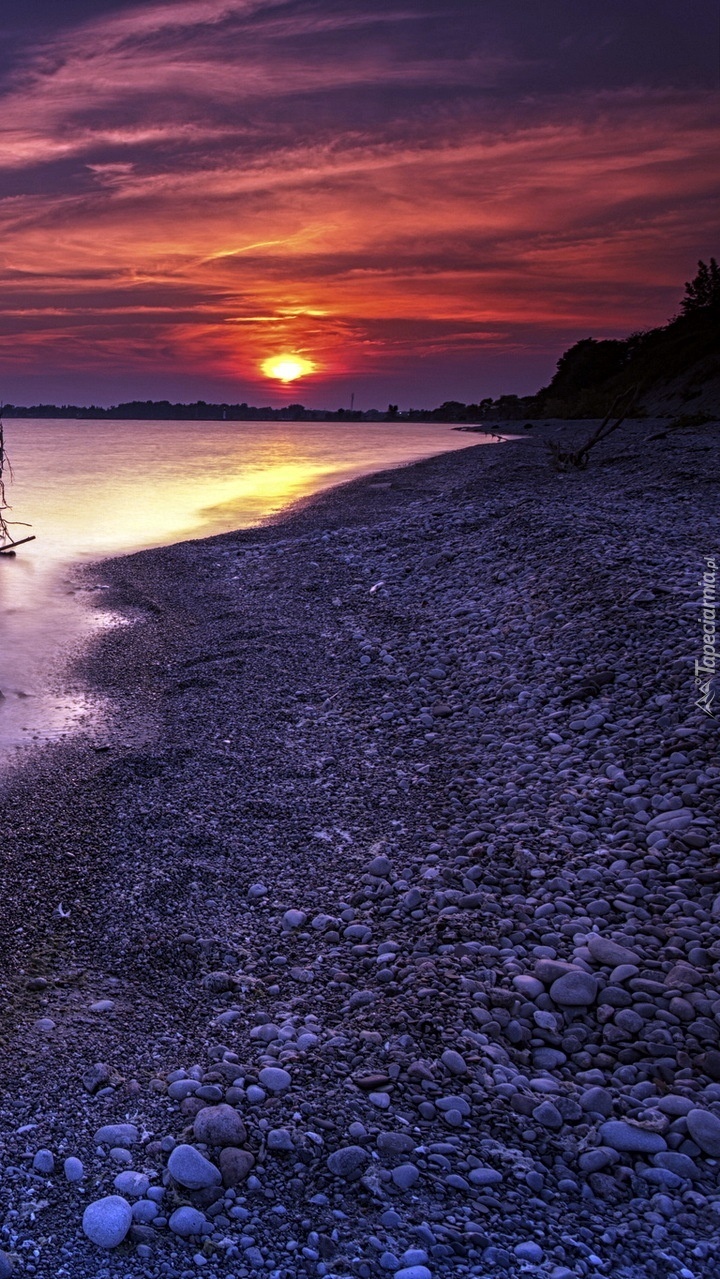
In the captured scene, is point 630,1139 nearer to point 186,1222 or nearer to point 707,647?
point 186,1222

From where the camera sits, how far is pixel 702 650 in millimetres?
6867

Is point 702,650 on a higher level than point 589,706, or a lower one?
higher

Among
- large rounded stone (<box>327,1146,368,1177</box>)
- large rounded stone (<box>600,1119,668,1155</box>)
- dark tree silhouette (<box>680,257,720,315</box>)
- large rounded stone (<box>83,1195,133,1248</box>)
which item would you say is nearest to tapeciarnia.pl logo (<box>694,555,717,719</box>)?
large rounded stone (<box>600,1119,668,1155</box>)

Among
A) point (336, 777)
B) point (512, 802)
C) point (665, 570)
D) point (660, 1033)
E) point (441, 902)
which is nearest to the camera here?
point (660, 1033)

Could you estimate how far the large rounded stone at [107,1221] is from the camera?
272cm

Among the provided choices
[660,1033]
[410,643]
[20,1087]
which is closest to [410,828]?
[660,1033]

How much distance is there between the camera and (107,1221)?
9.10ft

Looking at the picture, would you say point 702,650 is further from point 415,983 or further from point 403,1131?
point 403,1131

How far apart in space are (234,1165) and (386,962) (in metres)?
1.46

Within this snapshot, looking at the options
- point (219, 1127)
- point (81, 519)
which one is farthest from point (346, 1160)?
point (81, 519)

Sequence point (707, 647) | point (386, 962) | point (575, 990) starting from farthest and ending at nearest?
point (707, 647)
point (386, 962)
point (575, 990)

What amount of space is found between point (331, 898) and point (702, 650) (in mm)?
4068

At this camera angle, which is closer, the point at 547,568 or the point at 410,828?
the point at 410,828

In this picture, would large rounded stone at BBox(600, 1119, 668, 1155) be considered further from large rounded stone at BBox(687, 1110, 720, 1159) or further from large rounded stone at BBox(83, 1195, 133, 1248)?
large rounded stone at BBox(83, 1195, 133, 1248)
